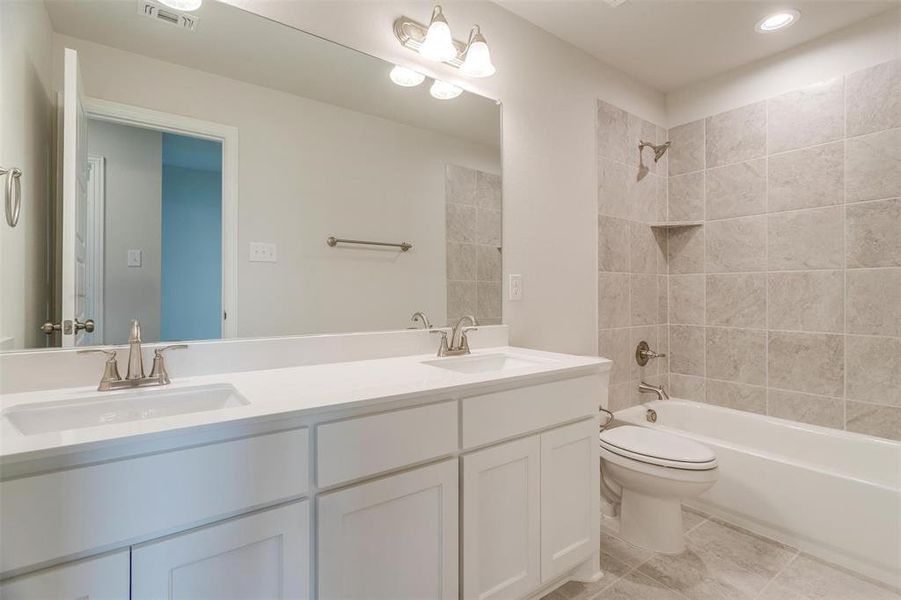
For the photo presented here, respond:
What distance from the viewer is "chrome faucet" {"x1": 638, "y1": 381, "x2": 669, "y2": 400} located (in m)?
2.61

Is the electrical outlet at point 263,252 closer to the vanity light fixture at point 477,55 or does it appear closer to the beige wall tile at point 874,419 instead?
the vanity light fixture at point 477,55

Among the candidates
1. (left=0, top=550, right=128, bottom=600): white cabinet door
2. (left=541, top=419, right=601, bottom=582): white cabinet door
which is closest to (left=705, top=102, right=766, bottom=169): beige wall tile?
(left=541, top=419, right=601, bottom=582): white cabinet door

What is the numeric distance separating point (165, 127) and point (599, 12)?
1906mm

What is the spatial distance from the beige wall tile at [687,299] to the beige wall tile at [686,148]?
2.29 feet

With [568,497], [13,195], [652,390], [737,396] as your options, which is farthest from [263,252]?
[737,396]

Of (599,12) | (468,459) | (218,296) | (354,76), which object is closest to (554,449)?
(468,459)

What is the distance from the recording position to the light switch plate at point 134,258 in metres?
1.18

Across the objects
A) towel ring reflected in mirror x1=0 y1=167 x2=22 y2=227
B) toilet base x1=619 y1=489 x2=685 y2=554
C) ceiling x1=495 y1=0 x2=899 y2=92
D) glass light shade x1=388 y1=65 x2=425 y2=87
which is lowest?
toilet base x1=619 y1=489 x2=685 y2=554

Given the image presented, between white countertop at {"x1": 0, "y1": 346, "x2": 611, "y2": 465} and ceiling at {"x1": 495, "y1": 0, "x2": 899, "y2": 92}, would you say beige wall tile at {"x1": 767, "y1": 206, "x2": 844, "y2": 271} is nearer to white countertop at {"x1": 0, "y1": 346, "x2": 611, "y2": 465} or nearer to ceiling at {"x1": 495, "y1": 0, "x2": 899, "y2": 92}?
ceiling at {"x1": 495, "y1": 0, "x2": 899, "y2": 92}

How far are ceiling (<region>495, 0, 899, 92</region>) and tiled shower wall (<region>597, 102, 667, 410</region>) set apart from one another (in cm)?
31

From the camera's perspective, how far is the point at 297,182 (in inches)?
57.7

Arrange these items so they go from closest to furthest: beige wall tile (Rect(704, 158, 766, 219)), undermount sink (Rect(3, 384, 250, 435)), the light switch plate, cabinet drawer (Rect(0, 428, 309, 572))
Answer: cabinet drawer (Rect(0, 428, 309, 572)), undermount sink (Rect(3, 384, 250, 435)), the light switch plate, beige wall tile (Rect(704, 158, 766, 219))

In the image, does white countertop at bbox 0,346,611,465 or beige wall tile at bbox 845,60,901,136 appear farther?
beige wall tile at bbox 845,60,901,136

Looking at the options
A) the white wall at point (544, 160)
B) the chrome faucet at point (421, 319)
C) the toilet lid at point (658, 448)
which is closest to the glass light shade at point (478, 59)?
the white wall at point (544, 160)
